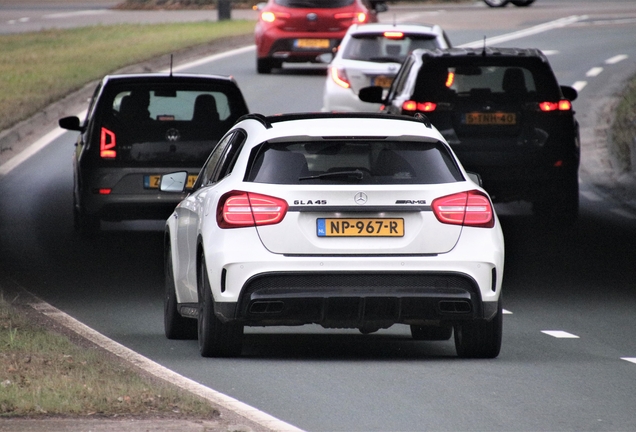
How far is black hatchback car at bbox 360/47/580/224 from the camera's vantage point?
1644 cm

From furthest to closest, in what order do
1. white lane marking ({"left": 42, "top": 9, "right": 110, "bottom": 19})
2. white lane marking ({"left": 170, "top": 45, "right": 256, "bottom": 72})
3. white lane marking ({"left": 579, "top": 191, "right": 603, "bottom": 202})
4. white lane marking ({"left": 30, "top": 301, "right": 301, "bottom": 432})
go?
1. white lane marking ({"left": 42, "top": 9, "right": 110, "bottom": 19})
2. white lane marking ({"left": 170, "top": 45, "right": 256, "bottom": 72})
3. white lane marking ({"left": 579, "top": 191, "right": 603, "bottom": 202})
4. white lane marking ({"left": 30, "top": 301, "right": 301, "bottom": 432})

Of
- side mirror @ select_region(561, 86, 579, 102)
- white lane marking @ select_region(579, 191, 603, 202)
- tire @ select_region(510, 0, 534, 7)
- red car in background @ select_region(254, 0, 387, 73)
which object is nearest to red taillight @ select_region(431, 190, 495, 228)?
side mirror @ select_region(561, 86, 579, 102)

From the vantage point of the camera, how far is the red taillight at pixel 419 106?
649 inches

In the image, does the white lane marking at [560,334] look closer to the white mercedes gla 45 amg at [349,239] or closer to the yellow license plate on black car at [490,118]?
the white mercedes gla 45 amg at [349,239]

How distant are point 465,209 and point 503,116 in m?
7.08

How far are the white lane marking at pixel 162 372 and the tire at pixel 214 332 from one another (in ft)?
1.25

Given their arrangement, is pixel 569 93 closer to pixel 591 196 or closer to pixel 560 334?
pixel 591 196

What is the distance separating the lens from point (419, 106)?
1656 centimetres

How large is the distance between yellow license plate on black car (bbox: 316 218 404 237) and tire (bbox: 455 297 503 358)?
35.0 inches

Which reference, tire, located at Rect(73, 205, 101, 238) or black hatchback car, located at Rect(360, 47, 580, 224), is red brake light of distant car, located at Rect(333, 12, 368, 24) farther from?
tire, located at Rect(73, 205, 101, 238)

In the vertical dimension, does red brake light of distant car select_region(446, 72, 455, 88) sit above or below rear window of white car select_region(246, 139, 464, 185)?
below

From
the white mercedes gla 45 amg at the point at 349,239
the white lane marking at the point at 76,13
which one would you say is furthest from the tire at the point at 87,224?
the white lane marking at the point at 76,13

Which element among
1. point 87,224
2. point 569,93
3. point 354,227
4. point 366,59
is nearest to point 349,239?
point 354,227

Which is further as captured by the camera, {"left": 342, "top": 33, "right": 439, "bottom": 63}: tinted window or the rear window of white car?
{"left": 342, "top": 33, "right": 439, "bottom": 63}: tinted window
